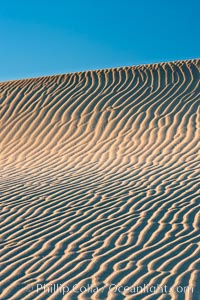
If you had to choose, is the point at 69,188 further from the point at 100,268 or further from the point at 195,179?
the point at 100,268

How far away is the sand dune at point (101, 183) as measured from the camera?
5.81m

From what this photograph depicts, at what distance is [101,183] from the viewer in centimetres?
1016

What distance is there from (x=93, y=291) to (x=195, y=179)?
479 cm

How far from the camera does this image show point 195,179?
977 cm

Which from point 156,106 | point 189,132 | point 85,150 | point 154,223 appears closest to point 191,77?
point 156,106

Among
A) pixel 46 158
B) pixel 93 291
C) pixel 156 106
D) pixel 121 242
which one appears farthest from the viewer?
pixel 156 106

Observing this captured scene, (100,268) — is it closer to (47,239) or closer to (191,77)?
(47,239)

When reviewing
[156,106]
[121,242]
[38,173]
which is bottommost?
[121,242]

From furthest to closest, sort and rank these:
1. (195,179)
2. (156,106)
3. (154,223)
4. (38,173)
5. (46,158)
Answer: (156,106), (46,158), (38,173), (195,179), (154,223)

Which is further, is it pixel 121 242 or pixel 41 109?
pixel 41 109

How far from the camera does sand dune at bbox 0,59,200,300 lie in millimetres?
5809

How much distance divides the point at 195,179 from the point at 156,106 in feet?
22.4

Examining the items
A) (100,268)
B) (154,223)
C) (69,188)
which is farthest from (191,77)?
(100,268)

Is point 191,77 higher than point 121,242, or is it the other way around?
point 191,77
